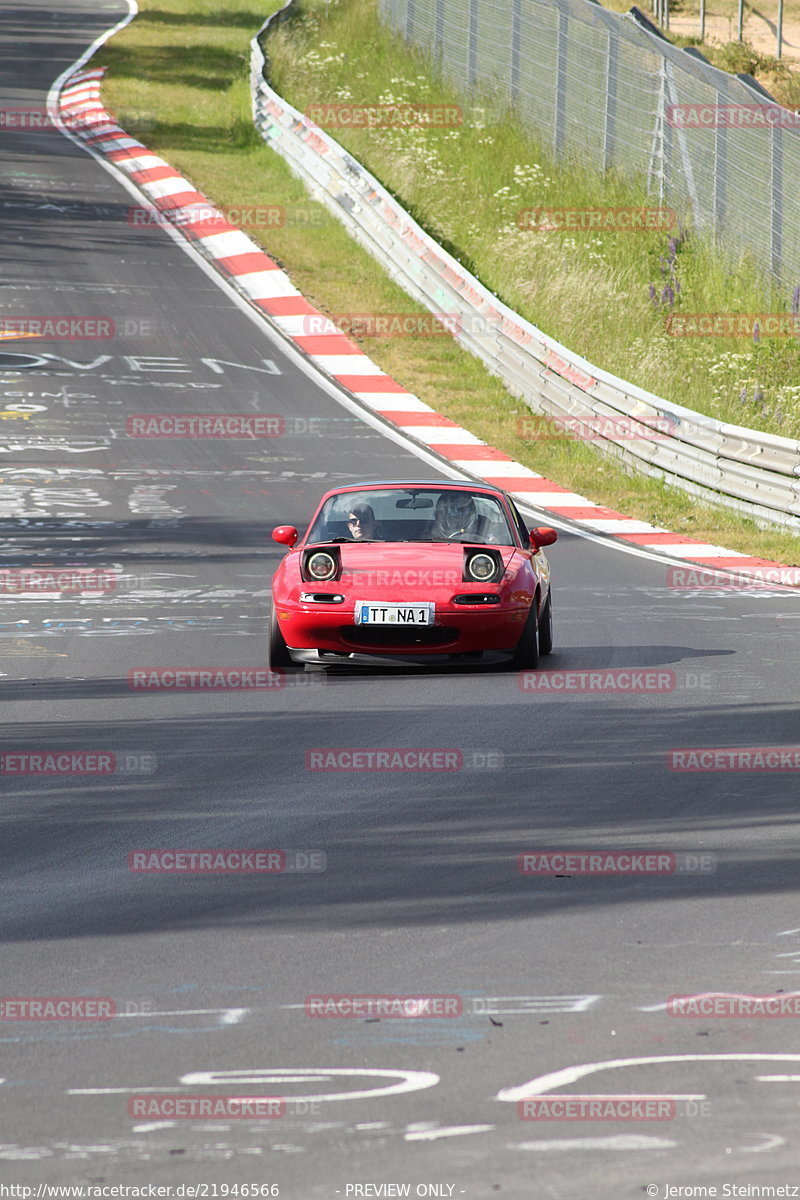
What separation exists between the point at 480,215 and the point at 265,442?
10757mm

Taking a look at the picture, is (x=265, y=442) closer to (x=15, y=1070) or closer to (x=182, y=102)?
(x=15, y=1070)

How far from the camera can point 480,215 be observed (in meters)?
30.3

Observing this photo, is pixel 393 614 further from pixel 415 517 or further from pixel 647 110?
A: pixel 647 110

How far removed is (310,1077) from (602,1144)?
0.81m

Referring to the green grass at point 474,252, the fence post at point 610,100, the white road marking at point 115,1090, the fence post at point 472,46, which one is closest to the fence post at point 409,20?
the green grass at point 474,252

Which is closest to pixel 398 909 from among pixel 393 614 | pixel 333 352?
pixel 393 614

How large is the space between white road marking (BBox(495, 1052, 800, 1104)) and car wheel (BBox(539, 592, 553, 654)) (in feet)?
22.3

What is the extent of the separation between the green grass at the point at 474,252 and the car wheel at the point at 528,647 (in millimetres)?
6499

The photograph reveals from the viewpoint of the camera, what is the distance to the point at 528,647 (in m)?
10.8

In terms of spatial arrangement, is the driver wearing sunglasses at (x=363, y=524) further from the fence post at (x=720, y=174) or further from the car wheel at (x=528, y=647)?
the fence post at (x=720, y=174)

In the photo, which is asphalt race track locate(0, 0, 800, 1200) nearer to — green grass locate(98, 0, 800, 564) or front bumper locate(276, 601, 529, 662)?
front bumper locate(276, 601, 529, 662)

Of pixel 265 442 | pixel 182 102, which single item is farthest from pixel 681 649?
pixel 182 102

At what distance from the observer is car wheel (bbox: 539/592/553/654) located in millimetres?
11203

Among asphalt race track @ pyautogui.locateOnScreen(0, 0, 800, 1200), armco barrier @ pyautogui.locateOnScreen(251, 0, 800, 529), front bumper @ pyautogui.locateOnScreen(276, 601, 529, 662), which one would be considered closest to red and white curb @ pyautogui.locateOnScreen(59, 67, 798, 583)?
armco barrier @ pyautogui.locateOnScreen(251, 0, 800, 529)
